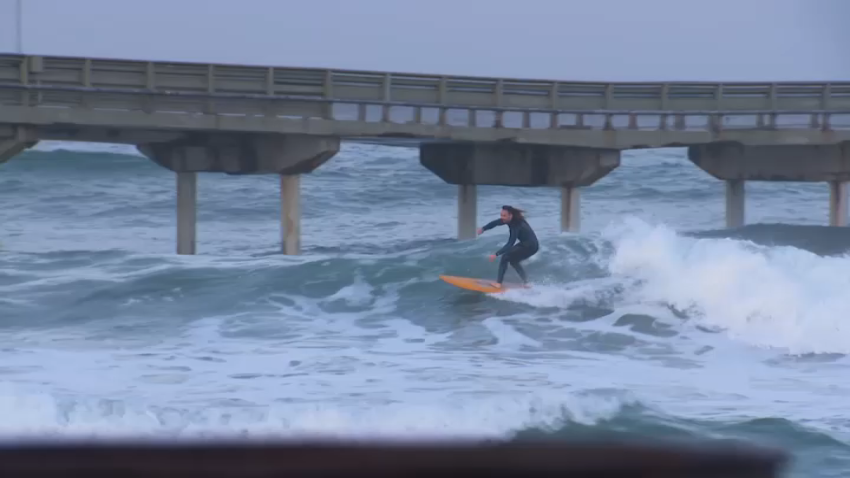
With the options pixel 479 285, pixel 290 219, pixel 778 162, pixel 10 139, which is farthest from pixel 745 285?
pixel 10 139

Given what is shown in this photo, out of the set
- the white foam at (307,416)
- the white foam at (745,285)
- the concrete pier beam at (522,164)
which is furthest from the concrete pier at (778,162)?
the white foam at (307,416)

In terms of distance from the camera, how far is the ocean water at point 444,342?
11633mm

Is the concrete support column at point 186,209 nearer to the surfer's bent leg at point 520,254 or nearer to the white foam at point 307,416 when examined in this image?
the surfer's bent leg at point 520,254

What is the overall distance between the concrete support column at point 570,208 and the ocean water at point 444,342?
1.01 meters

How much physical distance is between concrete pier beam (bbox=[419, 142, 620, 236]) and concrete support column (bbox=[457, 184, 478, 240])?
263mm

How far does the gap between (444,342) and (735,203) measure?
14040mm

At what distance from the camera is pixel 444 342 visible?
16859mm

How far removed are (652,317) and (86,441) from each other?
18.1 metres

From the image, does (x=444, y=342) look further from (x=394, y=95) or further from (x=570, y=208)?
(x=570, y=208)

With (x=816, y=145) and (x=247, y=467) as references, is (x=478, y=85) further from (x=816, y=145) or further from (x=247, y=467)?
(x=247, y=467)

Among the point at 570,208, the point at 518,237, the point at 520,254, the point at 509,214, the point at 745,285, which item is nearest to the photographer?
the point at 509,214

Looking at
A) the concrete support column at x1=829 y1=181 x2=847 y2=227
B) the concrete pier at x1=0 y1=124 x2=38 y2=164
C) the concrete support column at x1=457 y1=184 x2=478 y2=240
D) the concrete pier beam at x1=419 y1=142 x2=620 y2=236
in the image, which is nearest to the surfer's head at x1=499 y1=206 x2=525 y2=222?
the concrete pier beam at x1=419 y1=142 x2=620 y2=236

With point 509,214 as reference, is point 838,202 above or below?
below

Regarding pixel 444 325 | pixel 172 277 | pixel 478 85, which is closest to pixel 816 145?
pixel 478 85
